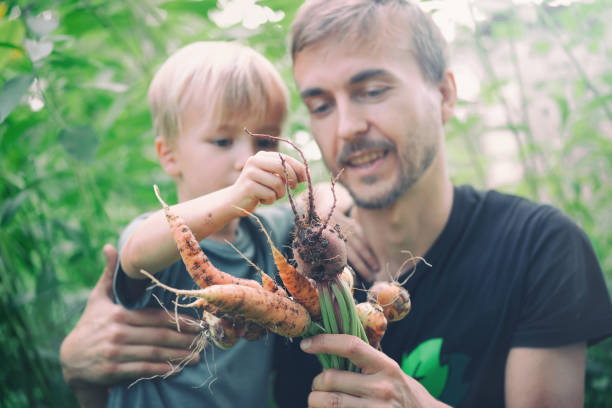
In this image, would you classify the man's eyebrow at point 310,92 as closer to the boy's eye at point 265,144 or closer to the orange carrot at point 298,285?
the boy's eye at point 265,144

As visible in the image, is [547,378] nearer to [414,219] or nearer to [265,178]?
[414,219]

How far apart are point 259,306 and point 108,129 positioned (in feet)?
3.33

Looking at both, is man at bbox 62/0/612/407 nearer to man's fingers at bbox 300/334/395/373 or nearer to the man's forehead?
the man's forehead

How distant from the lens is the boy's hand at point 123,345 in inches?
39.4

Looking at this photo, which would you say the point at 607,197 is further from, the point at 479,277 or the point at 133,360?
→ the point at 133,360

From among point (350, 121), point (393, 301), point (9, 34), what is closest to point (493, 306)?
point (393, 301)

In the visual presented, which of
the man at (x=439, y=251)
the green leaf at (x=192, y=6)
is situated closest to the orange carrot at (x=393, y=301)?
the man at (x=439, y=251)

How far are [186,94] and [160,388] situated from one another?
0.72 m

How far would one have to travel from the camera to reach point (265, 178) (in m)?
0.71

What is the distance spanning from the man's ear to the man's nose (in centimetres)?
38

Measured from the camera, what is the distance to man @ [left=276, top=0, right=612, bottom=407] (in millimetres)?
1047

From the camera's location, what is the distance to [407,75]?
1154 millimetres

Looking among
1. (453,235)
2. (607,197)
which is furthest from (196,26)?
(607,197)

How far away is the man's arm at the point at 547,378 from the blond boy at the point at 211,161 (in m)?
0.64
